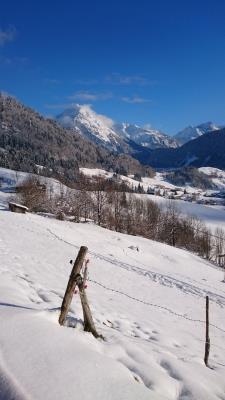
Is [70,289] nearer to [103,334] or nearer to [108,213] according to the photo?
[103,334]

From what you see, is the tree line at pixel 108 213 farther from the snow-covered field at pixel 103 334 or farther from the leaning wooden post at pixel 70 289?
the leaning wooden post at pixel 70 289

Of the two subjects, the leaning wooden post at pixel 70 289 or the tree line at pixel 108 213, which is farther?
the tree line at pixel 108 213

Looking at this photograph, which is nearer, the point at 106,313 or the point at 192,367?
the point at 192,367

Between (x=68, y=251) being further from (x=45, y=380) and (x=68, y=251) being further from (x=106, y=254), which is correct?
(x=45, y=380)

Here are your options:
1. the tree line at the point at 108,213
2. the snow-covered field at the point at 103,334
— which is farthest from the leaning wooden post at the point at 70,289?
the tree line at the point at 108,213

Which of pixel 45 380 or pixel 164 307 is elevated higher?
pixel 45 380

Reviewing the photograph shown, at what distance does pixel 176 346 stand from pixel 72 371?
7635 millimetres

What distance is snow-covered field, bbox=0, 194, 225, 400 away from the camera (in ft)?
19.8

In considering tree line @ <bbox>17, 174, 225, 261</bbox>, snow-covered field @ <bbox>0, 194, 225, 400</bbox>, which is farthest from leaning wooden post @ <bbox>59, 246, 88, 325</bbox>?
tree line @ <bbox>17, 174, 225, 261</bbox>

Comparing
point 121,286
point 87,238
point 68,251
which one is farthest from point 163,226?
point 121,286

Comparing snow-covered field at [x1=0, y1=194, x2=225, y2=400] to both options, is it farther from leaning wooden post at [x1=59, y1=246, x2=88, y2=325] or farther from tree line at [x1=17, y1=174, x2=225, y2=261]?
tree line at [x1=17, y1=174, x2=225, y2=261]

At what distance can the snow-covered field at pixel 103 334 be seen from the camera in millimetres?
6027

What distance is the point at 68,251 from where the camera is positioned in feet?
102

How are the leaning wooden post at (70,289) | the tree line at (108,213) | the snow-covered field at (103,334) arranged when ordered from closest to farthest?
1. the snow-covered field at (103,334)
2. the leaning wooden post at (70,289)
3. the tree line at (108,213)
